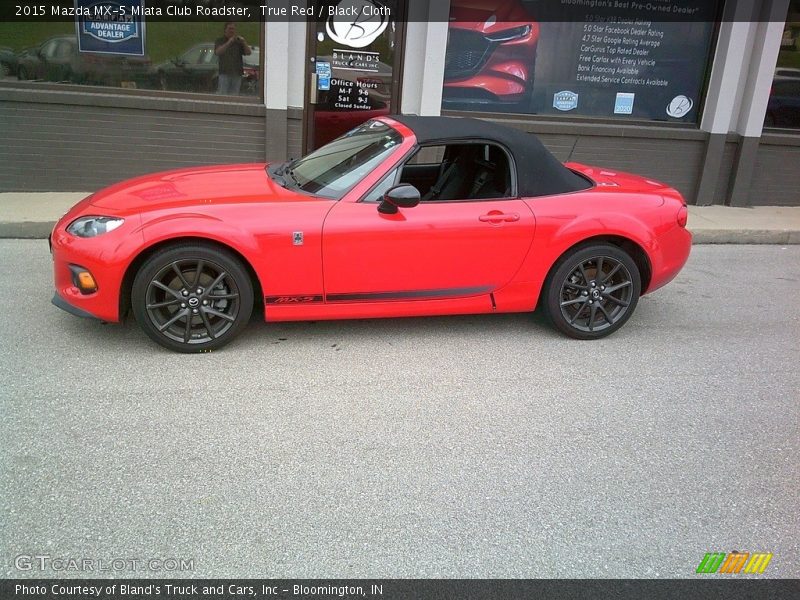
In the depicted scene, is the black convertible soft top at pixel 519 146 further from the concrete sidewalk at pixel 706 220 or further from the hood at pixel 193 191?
the concrete sidewalk at pixel 706 220

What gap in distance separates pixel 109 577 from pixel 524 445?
1993 millimetres

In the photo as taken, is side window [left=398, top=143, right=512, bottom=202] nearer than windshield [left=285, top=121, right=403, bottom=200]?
No

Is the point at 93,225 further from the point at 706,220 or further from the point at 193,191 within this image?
the point at 706,220

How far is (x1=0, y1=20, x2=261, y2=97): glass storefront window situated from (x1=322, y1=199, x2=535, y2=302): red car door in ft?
16.2

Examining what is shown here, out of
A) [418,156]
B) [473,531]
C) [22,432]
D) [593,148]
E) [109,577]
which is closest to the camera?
[109,577]

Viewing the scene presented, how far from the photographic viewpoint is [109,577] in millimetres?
2463

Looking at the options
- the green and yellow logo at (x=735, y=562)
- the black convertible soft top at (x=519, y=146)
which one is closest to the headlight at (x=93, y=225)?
the black convertible soft top at (x=519, y=146)

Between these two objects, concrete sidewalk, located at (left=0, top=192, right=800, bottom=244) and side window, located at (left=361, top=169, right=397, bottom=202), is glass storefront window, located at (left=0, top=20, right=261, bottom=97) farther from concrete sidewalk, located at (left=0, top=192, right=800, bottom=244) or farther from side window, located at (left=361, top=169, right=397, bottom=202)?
side window, located at (left=361, top=169, right=397, bottom=202)

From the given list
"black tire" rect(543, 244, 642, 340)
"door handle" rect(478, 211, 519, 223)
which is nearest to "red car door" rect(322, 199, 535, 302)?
"door handle" rect(478, 211, 519, 223)

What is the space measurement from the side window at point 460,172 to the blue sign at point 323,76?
3735 mm

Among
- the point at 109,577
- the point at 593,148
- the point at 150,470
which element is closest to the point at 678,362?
the point at 150,470

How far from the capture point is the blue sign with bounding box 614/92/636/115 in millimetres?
9492

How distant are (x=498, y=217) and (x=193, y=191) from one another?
6.69 ft

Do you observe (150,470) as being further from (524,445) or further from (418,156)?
(418,156)
